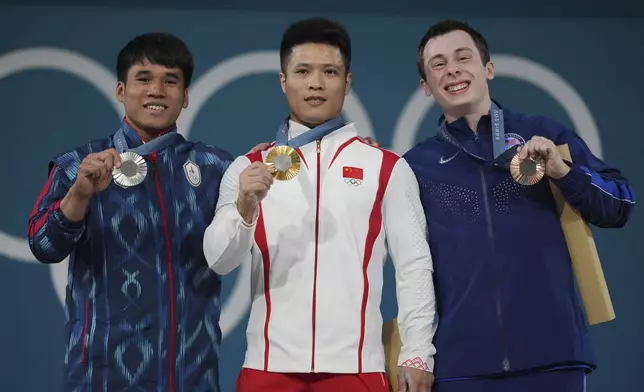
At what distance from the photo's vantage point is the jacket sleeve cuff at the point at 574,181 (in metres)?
2.41

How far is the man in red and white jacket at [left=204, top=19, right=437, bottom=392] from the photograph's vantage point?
2.33 meters

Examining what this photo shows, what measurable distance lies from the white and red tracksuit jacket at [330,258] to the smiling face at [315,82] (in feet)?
0.33

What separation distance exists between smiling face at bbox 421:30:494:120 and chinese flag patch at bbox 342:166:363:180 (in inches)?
16.3

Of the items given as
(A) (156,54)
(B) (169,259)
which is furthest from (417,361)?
(A) (156,54)

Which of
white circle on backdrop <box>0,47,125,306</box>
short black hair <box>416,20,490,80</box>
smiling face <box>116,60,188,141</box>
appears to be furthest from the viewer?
white circle on backdrop <box>0,47,125,306</box>

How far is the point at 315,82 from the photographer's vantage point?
8.44ft

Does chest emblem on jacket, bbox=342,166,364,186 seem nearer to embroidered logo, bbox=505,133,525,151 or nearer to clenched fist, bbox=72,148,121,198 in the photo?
embroidered logo, bbox=505,133,525,151

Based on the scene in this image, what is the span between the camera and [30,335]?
3840 mm

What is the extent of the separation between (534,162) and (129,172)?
1.15 m

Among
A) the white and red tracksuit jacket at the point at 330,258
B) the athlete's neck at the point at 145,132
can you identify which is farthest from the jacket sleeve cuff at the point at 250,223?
the athlete's neck at the point at 145,132

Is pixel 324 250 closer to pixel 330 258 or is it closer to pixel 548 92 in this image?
pixel 330 258

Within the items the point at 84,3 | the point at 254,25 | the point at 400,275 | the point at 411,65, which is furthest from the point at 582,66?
the point at 84,3

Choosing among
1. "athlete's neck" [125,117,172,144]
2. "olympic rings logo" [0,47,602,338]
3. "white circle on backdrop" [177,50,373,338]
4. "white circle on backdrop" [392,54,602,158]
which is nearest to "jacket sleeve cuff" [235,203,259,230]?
"athlete's neck" [125,117,172,144]

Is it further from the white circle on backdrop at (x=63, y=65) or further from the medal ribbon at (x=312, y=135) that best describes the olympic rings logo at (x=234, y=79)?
the medal ribbon at (x=312, y=135)
